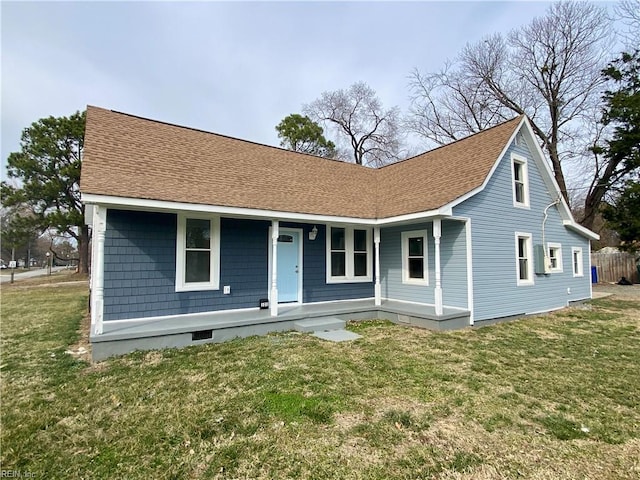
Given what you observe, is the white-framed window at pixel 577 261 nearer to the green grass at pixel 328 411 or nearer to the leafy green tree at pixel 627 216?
the green grass at pixel 328 411

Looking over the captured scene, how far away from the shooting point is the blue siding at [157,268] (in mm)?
6430

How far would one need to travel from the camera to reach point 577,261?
1156 centimetres

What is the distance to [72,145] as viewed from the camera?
936 inches

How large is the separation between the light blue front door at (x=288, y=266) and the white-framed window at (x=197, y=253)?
5.46 feet

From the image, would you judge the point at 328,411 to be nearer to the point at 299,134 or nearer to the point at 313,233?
the point at 313,233

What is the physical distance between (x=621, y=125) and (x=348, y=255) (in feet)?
62.4

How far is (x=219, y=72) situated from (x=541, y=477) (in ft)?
46.6

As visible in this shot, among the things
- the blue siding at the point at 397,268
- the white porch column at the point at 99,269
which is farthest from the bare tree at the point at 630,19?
the white porch column at the point at 99,269

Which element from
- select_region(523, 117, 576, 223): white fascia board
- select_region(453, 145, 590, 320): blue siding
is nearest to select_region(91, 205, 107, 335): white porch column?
select_region(453, 145, 590, 320): blue siding

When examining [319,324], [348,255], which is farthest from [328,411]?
[348,255]

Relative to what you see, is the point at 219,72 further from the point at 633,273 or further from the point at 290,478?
the point at 633,273

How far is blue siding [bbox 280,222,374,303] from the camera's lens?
8828 mm

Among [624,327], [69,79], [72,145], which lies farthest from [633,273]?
[72,145]

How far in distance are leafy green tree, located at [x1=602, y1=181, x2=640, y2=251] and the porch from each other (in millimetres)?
16158
